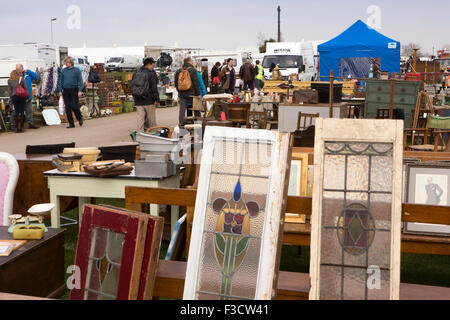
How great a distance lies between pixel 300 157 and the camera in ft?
12.4

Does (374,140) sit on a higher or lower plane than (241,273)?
higher

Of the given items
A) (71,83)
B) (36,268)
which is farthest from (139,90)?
(36,268)

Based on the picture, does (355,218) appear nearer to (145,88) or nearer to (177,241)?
(177,241)

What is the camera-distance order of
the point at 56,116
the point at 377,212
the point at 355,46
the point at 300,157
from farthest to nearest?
the point at 355,46
the point at 56,116
the point at 300,157
the point at 377,212

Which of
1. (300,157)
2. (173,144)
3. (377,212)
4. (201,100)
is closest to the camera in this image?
(377,212)

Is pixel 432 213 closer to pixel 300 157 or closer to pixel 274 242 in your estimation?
pixel 274 242

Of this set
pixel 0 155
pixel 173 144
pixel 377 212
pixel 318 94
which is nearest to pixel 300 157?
pixel 173 144

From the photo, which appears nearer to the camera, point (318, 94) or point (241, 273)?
point (241, 273)

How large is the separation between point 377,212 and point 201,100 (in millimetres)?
7886

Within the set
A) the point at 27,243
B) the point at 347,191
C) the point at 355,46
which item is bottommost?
the point at 27,243

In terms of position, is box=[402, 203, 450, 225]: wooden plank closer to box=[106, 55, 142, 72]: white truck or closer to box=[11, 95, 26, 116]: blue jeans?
A: box=[11, 95, 26, 116]: blue jeans

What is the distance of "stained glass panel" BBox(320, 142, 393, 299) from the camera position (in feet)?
7.92

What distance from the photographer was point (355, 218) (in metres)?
2.46

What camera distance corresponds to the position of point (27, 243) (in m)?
3.40
